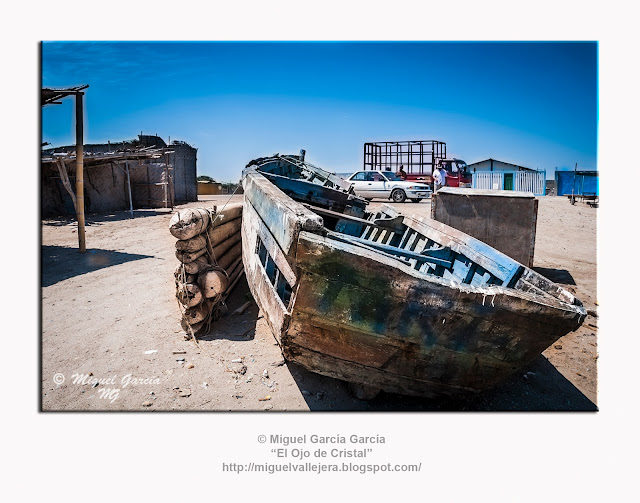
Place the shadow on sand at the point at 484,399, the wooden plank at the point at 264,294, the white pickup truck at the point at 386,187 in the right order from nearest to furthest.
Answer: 1. the wooden plank at the point at 264,294
2. the shadow on sand at the point at 484,399
3. the white pickup truck at the point at 386,187

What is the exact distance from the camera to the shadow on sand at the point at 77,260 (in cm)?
511

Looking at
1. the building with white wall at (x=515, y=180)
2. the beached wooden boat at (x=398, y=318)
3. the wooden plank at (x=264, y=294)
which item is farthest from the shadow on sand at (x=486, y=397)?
the building with white wall at (x=515, y=180)

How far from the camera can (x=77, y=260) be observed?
5957 mm

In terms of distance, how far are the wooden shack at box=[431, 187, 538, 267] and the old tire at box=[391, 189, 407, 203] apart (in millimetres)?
8574

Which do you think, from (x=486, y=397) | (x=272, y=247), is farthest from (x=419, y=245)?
(x=272, y=247)

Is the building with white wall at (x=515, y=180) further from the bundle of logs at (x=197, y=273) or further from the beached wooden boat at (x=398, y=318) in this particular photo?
the beached wooden boat at (x=398, y=318)

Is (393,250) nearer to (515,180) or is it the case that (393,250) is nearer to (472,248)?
(472,248)

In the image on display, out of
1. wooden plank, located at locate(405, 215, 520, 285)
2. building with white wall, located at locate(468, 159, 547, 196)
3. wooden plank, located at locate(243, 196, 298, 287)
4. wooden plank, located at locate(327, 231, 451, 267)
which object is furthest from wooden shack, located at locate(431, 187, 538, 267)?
building with white wall, located at locate(468, 159, 547, 196)

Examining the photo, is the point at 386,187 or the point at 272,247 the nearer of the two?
the point at 272,247

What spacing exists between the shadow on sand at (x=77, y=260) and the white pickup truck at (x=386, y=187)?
916 centimetres

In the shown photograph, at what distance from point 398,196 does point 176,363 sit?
38.3ft

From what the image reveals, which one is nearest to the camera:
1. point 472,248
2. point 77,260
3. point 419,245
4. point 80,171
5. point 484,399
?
point 484,399
